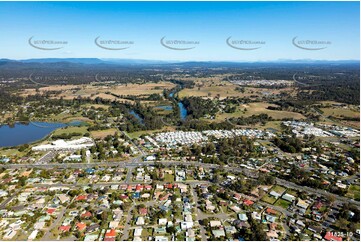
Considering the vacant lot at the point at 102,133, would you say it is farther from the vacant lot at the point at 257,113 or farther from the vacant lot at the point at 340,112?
the vacant lot at the point at 340,112

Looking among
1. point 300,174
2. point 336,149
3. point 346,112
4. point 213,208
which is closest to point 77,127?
point 213,208

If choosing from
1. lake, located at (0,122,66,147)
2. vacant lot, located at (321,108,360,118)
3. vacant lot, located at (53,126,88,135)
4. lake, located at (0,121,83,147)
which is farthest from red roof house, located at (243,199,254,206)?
vacant lot, located at (321,108,360,118)

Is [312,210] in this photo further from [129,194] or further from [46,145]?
[46,145]

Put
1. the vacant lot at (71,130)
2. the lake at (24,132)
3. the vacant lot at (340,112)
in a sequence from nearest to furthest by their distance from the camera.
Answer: the lake at (24,132), the vacant lot at (71,130), the vacant lot at (340,112)

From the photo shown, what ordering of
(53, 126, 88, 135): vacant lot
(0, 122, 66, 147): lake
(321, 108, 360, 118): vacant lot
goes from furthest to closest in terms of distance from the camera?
(321, 108, 360, 118): vacant lot < (53, 126, 88, 135): vacant lot < (0, 122, 66, 147): lake

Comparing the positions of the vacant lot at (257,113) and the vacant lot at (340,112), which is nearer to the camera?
the vacant lot at (340,112)

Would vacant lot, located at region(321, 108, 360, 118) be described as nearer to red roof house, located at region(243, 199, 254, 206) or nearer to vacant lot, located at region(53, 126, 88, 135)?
red roof house, located at region(243, 199, 254, 206)

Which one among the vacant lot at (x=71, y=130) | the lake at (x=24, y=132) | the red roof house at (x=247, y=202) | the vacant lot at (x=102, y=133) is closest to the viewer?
the red roof house at (x=247, y=202)

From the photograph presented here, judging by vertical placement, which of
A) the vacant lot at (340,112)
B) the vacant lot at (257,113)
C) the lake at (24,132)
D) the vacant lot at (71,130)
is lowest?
the lake at (24,132)

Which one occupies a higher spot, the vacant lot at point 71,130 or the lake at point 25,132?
the vacant lot at point 71,130

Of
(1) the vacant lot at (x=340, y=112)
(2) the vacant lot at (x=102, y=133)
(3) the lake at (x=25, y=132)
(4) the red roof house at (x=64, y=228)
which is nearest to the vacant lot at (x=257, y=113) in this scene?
(1) the vacant lot at (x=340, y=112)
